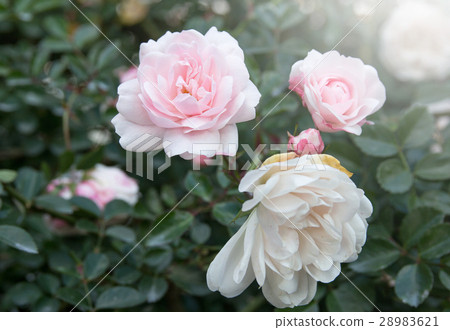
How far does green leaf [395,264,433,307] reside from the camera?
60cm

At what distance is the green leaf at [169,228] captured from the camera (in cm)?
65

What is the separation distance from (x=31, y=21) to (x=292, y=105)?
29.4 inches

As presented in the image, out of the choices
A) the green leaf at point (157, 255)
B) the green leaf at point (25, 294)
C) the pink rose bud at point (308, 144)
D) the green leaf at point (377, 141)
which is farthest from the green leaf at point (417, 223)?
the green leaf at point (25, 294)

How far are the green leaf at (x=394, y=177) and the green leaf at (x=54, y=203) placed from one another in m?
0.51

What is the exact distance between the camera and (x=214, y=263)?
491 mm

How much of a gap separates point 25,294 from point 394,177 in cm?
63

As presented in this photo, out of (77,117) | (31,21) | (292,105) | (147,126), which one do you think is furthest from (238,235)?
(31,21)

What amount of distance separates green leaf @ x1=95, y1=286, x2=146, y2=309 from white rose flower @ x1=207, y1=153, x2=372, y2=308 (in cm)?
23

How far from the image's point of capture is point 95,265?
0.72 m

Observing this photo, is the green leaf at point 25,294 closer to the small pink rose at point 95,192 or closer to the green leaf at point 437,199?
the small pink rose at point 95,192

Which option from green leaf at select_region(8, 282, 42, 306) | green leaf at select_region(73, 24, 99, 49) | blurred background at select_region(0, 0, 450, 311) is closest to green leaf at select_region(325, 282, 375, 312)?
blurred background at select_region(0, 0, 450, 311)
